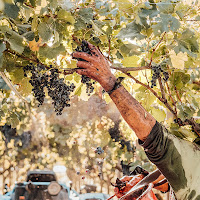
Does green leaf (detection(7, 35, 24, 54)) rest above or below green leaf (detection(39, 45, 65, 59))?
below

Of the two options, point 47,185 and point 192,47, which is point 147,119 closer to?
point 192,47

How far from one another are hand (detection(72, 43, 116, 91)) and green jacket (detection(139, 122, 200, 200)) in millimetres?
213

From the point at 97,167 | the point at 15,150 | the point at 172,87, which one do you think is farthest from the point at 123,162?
the point at 172,87

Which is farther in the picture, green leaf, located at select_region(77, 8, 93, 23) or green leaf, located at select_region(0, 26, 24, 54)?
green leaf, located at select_region(77, 8, 93, 23)

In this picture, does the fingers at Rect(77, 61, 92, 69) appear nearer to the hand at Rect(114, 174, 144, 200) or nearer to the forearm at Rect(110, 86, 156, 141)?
the forearm at Rect(110, 86, 156, 141)

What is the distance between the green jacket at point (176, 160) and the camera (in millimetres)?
817

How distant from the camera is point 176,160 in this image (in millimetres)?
837

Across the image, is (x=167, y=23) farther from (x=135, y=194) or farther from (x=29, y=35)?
(x=135, y=194)

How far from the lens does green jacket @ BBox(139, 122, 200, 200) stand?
2.68 ft

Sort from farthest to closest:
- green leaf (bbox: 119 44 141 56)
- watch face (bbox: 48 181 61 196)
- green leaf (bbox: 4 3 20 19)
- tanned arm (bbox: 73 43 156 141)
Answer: watch face (bbox: 48 181 61 196)
green leaf (bbox: 119 44 141 56)
tanned arm (bbox: 73 43 156 141)
green leaf (bbox: 4 3 20 19)

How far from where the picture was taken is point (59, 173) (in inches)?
215

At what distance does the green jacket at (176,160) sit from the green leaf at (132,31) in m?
0.29

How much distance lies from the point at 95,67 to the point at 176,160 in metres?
0.40

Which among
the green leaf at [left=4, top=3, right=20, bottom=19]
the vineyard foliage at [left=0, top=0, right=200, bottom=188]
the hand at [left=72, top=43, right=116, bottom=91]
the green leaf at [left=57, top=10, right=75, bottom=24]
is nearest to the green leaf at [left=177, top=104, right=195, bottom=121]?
the vineyard foliage at [left=0, top=0, right=200, bottom=188]
